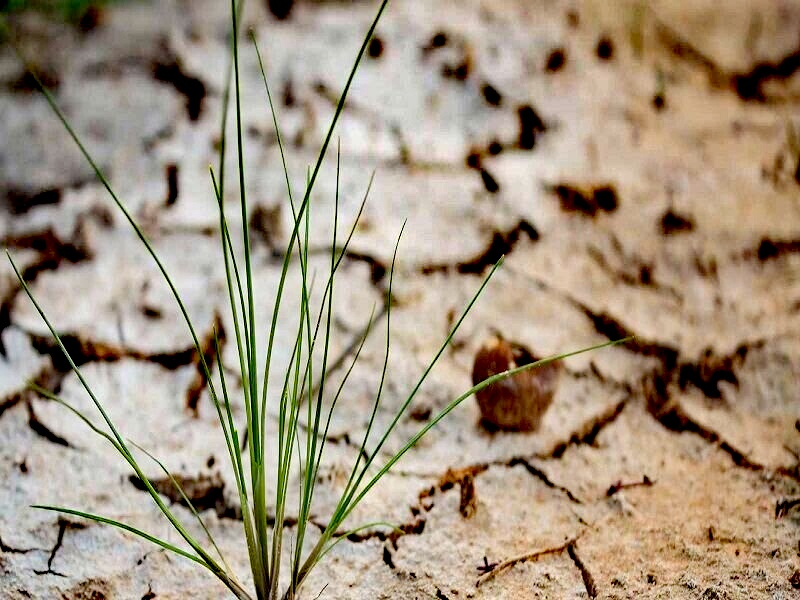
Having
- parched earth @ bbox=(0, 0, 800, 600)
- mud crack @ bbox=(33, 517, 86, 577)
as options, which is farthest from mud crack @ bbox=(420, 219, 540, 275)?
mud crack @ bbox=(33, 517, 86, 577)

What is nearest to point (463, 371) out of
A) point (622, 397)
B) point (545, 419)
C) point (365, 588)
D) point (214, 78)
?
point (545, 419)

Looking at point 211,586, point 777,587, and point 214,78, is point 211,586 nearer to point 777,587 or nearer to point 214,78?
point 777,587

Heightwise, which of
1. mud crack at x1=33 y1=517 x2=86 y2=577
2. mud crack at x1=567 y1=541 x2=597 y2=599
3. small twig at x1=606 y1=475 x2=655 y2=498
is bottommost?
mud crack at x1=567 y1=541 x2=597 y2=599

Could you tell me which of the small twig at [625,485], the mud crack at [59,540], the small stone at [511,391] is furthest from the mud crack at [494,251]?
the mud crack at [59,540]

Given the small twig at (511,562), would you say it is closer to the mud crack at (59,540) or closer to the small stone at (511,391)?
the small stone at (511,391)

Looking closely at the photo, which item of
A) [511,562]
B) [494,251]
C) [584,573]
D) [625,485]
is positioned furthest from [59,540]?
[494,251]

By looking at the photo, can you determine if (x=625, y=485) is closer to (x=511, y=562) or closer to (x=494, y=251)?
(x=511, y=562)

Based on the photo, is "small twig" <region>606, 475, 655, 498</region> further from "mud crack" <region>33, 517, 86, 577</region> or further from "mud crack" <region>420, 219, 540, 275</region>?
"mud crack" <region>33, 517, 86, 577</region>
